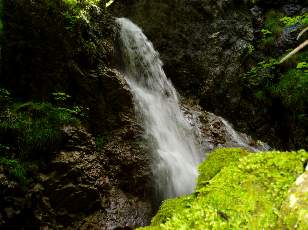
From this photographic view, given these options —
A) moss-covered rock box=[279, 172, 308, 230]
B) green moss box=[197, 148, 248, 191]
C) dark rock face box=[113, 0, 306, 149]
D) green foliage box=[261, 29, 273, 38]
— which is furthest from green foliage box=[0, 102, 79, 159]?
green foliage box=[261, 29, 273, 38]

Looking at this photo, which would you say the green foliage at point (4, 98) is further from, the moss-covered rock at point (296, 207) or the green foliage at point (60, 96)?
the moss-covered rock at point (296, 207)

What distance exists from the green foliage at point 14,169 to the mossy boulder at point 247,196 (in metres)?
4.49

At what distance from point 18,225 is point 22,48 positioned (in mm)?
3676

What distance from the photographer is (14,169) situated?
6.27 metres

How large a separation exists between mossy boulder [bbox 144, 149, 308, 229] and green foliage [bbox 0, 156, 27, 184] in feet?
14.7

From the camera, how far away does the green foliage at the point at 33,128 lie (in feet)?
22.1

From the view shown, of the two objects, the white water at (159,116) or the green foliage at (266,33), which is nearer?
the white water at (159,116)

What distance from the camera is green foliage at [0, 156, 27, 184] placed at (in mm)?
6230

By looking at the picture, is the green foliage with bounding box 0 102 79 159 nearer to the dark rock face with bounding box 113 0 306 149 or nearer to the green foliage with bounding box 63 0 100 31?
the green foliage with bounding box 63 0 100 31

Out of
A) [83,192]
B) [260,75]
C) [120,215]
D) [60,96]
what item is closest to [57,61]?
[60,96]

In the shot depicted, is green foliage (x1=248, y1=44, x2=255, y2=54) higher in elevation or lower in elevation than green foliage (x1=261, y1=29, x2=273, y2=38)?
lower

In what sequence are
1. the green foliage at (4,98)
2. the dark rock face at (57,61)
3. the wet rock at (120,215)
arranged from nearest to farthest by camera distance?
the wet rock at (120,215), the green foliage at (4,98), the dark rock face at (57,61)

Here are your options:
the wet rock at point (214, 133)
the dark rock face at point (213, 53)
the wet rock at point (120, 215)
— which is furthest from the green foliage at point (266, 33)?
the wet rock at point (120, 215)

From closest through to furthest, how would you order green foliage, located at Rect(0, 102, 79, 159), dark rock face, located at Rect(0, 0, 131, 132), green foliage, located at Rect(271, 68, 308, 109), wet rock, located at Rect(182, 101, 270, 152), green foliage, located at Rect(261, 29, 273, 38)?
1. green foliage, located at Rect(0, 102, 79, 159)
2. dark rock face, located at Rect(0, 0, 131, 132)
3. wet rock, located at Rect(182, 101, 270, 152)
4. green foliage, located at Rect(271, 68, 308, 109)
5. green foliage, located at Rect(261, 29, 273, 38)
